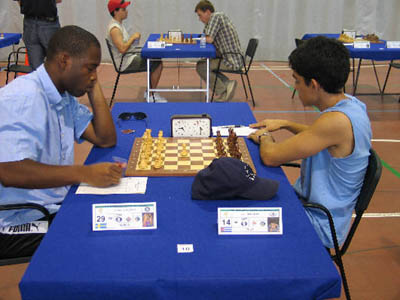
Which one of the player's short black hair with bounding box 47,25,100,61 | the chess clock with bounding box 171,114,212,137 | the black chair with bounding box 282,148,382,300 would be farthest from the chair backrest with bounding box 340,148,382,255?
the player's short black hair with bounding box 47,25,100,61

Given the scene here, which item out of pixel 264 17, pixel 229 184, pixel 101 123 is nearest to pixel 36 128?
pixel 101 123

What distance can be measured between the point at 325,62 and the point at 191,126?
31.6 inches

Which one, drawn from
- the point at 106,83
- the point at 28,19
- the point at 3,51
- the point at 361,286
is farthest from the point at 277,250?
the point at 3,51

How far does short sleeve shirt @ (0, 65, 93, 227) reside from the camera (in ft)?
5.17

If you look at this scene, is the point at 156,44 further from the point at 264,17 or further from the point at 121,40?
the point at 264,17

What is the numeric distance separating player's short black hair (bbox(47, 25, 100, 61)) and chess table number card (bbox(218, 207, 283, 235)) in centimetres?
94

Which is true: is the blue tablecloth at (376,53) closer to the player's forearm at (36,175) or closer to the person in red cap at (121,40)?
the person in red cap at (121,40)

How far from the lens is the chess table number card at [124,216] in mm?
1396

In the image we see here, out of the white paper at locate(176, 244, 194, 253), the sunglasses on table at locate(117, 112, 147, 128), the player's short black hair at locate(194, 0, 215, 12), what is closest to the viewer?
the white paper at locate(176, 244, 194, 253)

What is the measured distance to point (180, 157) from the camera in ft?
6.55

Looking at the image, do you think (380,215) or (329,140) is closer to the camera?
(329,140)

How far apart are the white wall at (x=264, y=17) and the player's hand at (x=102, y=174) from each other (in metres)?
8.29

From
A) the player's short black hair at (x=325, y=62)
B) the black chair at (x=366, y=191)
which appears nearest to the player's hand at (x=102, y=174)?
the black chair at (x=366, y=191)

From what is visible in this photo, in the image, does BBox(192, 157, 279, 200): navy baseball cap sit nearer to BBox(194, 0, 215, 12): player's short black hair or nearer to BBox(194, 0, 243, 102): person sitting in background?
BBox(194, 0, 243, 102): person sitting in background
